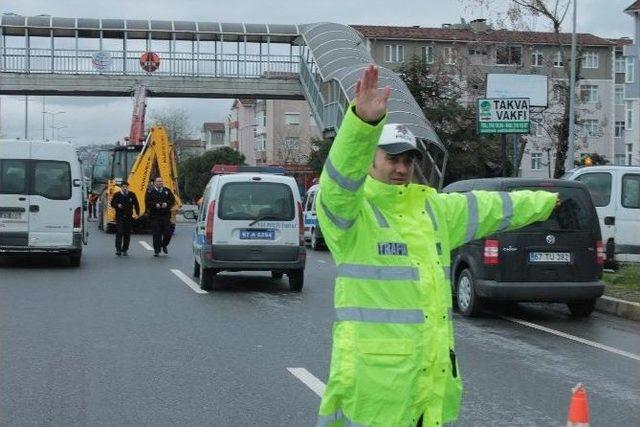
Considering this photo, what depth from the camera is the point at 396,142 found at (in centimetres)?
379

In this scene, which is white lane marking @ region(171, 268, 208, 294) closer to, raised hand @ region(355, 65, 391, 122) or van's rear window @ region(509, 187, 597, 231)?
van's rear window @ region(509, 187, 597, 231)

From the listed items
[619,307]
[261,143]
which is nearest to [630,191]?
[619,307]

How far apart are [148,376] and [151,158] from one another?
23.7 meters

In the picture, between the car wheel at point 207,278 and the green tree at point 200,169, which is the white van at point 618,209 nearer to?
the car wheel at point 207,278

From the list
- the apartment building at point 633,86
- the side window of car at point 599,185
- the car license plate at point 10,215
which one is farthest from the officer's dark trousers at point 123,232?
the apartment building at point 633,86

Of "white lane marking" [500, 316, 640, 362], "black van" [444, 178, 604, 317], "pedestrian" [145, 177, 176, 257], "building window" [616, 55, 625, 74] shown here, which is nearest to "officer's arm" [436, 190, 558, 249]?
"white lane marking" [500, 316, 640, 362]

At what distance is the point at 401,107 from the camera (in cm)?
3431

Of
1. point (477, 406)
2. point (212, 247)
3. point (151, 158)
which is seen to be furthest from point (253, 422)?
point (151, 158)

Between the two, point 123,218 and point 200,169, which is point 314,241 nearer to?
point 123,218

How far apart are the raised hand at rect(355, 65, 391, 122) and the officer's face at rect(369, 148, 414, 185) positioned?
38 cm

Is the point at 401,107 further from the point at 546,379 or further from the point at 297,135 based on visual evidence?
the point at 297,135

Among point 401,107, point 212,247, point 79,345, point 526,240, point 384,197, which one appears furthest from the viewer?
point 401,107

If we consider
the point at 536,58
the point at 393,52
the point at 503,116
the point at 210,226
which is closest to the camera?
the point at 210,226

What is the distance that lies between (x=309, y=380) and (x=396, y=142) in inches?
197
